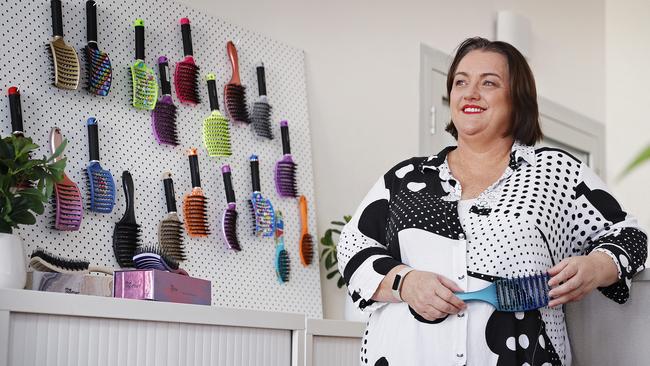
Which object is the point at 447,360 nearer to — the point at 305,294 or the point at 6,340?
the point at 6,340

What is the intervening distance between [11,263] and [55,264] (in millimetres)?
198

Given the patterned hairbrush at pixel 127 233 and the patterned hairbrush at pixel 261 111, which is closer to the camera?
the patterned hairbrush at pixel 127 233

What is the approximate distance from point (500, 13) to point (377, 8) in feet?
3.01

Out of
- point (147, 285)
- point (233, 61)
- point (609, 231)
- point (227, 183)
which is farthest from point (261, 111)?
point (609, 231)

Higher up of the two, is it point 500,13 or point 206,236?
point 500,13

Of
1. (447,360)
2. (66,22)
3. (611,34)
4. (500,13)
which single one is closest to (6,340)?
(447,360)

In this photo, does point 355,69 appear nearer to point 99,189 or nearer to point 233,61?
point 233,61

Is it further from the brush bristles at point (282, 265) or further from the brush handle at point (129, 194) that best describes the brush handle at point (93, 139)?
the brush bristles at point (282, 265)

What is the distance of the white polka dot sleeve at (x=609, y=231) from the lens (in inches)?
58.3

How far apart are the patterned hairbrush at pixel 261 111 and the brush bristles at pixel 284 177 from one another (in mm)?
101

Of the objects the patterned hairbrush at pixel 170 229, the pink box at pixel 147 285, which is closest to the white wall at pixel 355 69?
the patterned hairbrush at pixel 170 229

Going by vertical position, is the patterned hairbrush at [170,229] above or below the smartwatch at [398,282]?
above

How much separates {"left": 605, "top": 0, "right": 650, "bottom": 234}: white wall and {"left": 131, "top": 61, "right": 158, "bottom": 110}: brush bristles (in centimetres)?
282

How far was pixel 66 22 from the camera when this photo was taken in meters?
2.12
